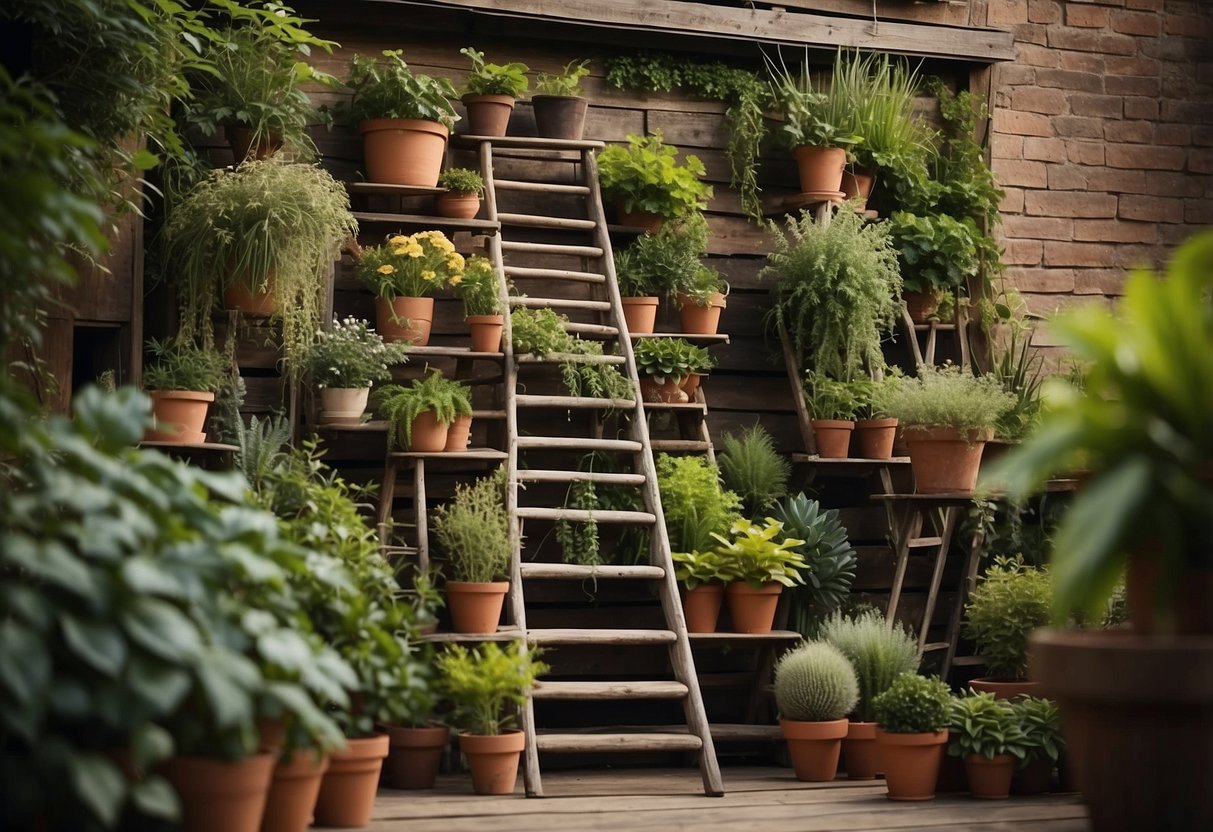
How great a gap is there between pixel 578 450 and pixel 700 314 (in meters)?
0.85

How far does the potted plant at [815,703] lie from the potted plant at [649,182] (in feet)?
6.93

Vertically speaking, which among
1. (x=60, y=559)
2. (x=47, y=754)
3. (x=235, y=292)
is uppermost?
(x=235, y=292)

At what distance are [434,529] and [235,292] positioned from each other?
50.2 inches

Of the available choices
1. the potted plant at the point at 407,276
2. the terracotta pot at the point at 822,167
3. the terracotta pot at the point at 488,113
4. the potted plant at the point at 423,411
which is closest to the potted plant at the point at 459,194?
the terracotta pot at the point at 488,113

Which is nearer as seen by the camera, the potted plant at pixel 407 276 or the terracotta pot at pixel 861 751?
the terracotta pot at pixel 861 751

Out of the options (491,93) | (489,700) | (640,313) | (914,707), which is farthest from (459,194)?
(914,707)

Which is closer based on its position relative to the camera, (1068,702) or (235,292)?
(1068,702)

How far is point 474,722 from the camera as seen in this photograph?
16.0 ft

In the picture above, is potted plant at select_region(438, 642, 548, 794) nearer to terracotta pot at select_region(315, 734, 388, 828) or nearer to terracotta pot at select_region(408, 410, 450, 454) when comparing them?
terracotta pot at select_region(315, 734, 388, 828)

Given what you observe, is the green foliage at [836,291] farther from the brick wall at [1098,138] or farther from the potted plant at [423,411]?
the potted plant at [423,411]

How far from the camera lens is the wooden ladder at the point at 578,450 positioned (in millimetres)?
5035

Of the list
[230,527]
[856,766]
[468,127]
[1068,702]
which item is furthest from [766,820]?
[468,127]

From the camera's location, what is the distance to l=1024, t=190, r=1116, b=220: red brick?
22.8 feet

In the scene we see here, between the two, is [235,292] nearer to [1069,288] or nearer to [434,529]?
[434,529]
